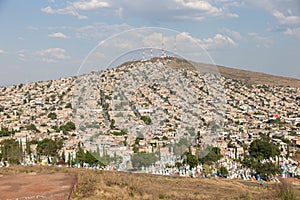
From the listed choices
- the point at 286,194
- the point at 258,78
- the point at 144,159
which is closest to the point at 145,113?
the point at 144,159

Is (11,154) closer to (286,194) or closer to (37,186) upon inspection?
(37,186)

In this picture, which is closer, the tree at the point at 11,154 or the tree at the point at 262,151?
the tree at the point at 11,154

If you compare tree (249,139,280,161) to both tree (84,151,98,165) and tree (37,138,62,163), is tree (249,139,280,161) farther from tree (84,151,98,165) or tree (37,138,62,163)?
tree (37,138,62,163)

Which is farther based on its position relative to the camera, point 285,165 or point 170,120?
point 285,165

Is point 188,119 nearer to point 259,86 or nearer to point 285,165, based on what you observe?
point 285,165

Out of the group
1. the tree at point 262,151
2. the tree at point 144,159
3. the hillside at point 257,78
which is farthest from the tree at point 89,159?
the hillside at point 257,78

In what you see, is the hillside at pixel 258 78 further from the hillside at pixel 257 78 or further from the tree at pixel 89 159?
the tree at pixel 89 159

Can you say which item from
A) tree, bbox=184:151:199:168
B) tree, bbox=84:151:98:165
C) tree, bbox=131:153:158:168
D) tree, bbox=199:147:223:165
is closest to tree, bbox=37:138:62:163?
tree, bbox=84:151:98:165

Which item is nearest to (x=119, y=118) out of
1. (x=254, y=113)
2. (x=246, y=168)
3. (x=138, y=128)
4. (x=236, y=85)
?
(x=138, y=128)
